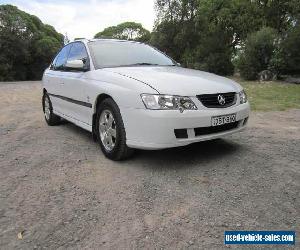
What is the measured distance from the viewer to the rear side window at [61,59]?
7012mm

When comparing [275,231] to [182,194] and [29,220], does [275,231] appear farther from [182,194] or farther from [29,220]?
[29,220]

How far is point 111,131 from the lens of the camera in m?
5.05

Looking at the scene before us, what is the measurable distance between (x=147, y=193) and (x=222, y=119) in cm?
137

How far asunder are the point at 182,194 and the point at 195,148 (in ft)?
5.48

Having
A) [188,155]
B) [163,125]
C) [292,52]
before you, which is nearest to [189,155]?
[188,155]

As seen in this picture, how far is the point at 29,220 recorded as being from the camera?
349 centimetres

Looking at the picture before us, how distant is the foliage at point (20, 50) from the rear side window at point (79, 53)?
96.8 ft

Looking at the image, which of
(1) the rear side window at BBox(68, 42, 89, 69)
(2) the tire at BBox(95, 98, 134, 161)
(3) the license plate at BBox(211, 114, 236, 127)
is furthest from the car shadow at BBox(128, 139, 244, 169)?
(1) the rear side window at BBox(68, 42, 89, 69)

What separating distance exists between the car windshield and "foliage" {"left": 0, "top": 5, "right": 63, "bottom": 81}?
3021 centimetres

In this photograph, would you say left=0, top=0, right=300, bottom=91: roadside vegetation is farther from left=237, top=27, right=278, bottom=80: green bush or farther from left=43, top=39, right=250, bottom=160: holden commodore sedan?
left=43, top=39, right=250, bottom=160: holden commodore sedan

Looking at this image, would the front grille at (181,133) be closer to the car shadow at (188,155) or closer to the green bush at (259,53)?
the car shadow at (188,155)

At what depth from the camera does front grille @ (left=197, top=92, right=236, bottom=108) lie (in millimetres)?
4570

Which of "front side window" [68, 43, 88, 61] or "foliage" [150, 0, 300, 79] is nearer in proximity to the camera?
"front side window" [68, 43, 88, 61]

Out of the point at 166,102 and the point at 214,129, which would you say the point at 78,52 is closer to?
the point at 166,102
